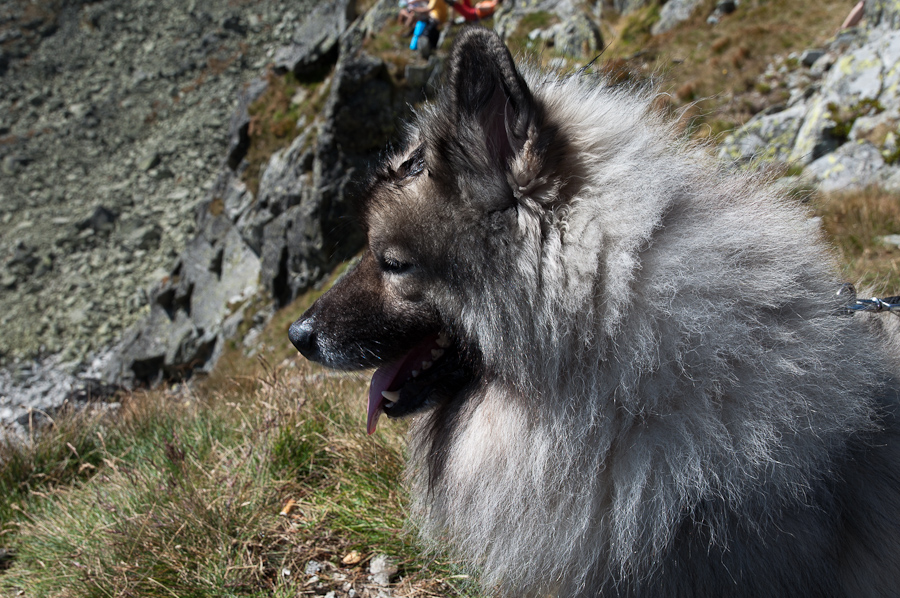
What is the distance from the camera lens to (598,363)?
162 cm

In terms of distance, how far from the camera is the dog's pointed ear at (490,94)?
1.44 metres

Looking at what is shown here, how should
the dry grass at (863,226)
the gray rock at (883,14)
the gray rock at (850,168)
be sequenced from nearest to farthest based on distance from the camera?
the dry grass at (863,226)
the gray rock at (850,168)
the gray rock at (883,14)

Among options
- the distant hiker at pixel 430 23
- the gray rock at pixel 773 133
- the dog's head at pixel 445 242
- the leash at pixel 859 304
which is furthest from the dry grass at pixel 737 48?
the dog's head at pixel 445 242

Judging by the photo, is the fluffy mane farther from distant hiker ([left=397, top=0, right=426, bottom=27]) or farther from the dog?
distant hiker ([left=397, top=0, right=426, bottom=27])

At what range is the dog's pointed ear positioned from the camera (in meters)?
1.44

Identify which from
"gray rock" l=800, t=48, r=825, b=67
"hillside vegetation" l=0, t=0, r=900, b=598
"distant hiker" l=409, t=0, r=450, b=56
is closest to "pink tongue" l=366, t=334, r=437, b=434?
"hillside vegetation" l=0, t=0, r=900, b=598

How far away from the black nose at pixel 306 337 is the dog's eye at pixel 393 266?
339 millimetres

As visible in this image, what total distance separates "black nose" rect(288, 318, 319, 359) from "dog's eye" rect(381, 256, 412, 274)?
339mm

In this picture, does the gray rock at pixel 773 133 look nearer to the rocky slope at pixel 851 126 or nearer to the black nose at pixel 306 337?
the rocky slope at pixel 851 126

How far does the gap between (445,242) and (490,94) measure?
446 millimetres

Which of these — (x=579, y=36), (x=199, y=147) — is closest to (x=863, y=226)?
(x=579, y=36)

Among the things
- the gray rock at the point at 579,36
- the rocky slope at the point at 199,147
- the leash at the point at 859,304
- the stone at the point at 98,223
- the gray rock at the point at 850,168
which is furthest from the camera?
the stone at the point at 98,223

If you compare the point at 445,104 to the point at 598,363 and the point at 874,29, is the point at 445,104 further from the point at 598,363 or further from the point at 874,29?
the point at 874,29

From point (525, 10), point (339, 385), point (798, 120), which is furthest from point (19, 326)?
point (798, 120)
